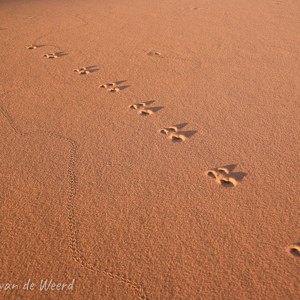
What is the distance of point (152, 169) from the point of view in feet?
6.50

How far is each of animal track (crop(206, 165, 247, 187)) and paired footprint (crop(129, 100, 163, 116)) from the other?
88 cm

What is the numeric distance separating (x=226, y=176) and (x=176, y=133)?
1.92 feet

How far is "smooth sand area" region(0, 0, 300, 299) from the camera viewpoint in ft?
4.66

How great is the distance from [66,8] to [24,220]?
5.54 meters

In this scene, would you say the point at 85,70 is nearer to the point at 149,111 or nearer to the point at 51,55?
the point at 51,55

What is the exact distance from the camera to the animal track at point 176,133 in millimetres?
2230

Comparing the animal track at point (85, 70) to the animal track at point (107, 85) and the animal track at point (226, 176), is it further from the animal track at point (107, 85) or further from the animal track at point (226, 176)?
the animal track at point (226, 176)

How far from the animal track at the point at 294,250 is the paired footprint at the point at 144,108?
1.54 m

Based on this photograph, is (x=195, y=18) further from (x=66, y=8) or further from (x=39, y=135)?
(x=39, y=135)

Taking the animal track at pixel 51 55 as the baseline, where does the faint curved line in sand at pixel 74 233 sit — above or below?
below

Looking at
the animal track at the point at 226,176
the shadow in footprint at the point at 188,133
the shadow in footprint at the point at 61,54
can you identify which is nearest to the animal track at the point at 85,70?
the shadow in footprint at the point at 61,54

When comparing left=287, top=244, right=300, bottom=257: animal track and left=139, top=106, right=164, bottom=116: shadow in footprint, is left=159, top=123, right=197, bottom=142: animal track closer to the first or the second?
left=139, top=106, right=164, bottom=116: shadow in footprint

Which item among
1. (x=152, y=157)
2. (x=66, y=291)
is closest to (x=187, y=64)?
(x=152, y=157)

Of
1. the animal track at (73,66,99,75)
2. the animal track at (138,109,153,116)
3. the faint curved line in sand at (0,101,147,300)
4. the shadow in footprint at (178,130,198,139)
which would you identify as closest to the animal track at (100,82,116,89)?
the animal track at (73,66,99,75)
